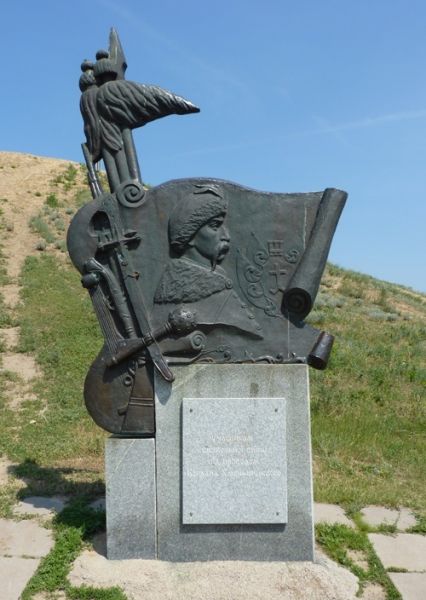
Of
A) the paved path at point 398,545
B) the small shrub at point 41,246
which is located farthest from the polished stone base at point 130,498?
the small shrub at point 41,246

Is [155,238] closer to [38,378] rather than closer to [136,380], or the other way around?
[136,380]

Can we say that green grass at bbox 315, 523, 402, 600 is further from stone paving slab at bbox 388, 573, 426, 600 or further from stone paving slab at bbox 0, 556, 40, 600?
stone paving slab at bbox 0, 556, 40, 600

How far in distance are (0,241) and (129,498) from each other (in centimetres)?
1717

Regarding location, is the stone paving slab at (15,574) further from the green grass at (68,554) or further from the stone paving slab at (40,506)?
the stone paving slab at (40,506)

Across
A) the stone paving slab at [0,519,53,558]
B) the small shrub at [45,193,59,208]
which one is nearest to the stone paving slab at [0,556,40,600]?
the stone paving slab at [0,519,53,558]

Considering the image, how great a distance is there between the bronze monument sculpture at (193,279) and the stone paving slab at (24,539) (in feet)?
3.93

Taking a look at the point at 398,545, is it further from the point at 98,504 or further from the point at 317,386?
the point at 317,386

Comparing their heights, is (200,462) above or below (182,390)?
below

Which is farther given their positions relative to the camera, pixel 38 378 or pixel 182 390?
pixel 38 378


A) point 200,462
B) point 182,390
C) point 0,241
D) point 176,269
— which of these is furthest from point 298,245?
point 0,241

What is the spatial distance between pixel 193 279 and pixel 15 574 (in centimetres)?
284

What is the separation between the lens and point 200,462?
16.6ft

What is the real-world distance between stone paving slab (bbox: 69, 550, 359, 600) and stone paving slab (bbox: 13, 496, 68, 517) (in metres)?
1.18

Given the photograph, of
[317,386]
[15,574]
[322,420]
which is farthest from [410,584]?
[317,386]
